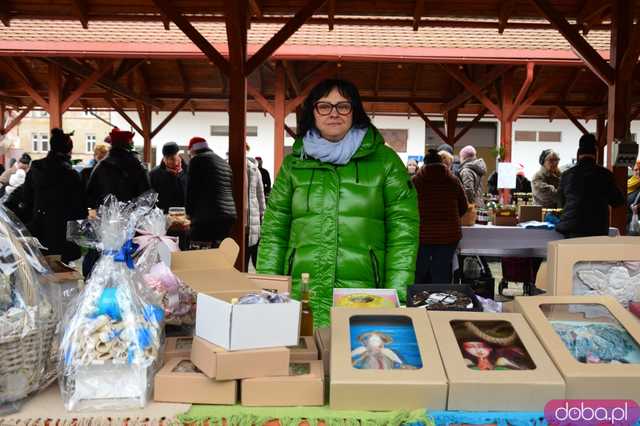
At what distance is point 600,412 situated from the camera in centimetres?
130

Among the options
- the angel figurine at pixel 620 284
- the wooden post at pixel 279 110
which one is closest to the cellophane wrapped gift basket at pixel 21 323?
the angel figurine at pixel 620 284

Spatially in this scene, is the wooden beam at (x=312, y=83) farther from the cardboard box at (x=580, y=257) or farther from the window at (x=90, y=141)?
the window at (x=90, y=141)

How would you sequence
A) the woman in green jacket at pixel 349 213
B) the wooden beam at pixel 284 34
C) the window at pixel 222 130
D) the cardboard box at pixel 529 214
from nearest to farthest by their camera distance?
the woman in green jacket at pixel 349 213, the wooden beam at pixel 284 34, the cardboard box at pixel 529 214, the window at pixel 222 130

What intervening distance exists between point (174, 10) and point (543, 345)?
4524 mm

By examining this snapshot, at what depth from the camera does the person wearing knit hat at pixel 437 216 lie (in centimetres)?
505

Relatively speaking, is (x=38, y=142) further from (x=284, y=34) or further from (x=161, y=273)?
(x=161, y=273)

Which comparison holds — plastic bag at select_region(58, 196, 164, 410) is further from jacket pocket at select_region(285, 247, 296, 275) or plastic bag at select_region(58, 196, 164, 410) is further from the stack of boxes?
jacket pocket at select_region(285, 247, 296, 275)

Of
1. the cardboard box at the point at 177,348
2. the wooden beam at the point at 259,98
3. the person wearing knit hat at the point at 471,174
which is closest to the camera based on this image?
the cardboard box at the point at 177,348

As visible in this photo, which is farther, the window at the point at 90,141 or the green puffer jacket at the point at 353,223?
the window at the point at 90,141

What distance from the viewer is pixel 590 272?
5.58ft

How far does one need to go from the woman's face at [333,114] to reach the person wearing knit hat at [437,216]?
2.84 meters

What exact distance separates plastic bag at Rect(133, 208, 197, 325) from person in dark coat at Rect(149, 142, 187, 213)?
211 inches

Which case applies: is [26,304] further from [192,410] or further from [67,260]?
[67,260]

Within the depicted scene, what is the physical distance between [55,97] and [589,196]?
9972mm
